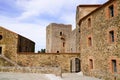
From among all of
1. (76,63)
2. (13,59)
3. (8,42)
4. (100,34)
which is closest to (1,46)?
(8,42)

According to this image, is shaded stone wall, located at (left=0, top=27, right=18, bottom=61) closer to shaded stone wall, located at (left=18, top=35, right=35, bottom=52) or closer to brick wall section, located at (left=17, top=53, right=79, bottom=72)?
shaded stone wall, located at (left=18, top=35, right=35, bottom=52)

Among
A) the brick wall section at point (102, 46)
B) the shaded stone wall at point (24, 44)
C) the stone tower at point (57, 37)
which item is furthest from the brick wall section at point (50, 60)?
the stone tower at point (57, 37)

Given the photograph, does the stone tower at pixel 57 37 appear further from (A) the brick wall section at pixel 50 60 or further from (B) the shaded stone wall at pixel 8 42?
(A) the brick wall section at pixel 50 60

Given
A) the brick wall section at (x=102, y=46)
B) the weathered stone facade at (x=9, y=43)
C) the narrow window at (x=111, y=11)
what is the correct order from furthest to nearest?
the weathered stone facade at (x=9, y=43) → the narrow window at (x=111, y=11) → the brick wall section at (x=102, y=46)

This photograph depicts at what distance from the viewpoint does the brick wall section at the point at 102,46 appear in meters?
16.2

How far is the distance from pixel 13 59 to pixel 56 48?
18503mm

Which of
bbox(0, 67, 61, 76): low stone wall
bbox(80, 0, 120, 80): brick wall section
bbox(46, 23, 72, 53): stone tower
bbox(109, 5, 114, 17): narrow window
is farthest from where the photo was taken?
bbox(46, 23, 72, 53): stone tower

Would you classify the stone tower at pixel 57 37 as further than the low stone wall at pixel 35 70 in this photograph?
Yes

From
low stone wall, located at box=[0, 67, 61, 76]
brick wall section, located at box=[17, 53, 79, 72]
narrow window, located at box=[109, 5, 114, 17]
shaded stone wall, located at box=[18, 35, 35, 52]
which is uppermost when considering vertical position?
narrow window, located at box=[109, 5, 114, 17]

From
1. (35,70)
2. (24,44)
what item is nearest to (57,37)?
(24,44)

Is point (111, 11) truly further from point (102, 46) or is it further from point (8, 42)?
point (8, 42)

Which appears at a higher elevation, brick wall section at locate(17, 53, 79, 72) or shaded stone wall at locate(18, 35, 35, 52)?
shaded stone wall at locate(18, 35, 35, 52)

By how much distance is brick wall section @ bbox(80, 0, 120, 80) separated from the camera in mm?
16250

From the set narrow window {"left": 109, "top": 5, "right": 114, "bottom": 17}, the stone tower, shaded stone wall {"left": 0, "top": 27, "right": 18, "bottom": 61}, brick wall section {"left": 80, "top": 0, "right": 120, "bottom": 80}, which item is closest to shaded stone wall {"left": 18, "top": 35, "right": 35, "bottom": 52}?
shaded stone wall {"left": 0, "top": 27, "right": 18, "bottom": 61}
